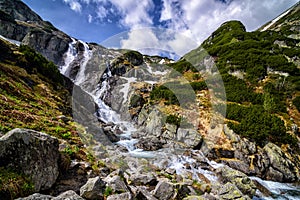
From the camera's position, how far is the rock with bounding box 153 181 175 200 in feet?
28.2

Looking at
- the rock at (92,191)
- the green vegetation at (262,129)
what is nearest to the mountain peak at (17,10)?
the green vegetation at (262,129)

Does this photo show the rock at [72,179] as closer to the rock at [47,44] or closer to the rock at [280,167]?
the rock at [280,167]

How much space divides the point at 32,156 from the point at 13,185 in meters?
1.19

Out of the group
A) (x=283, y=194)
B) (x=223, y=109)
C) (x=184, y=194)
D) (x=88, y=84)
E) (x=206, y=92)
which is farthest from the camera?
(x=88, y=84)

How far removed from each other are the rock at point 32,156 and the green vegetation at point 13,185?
8.2 inches

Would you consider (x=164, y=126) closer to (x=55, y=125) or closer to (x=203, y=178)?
(x=203, y=178)

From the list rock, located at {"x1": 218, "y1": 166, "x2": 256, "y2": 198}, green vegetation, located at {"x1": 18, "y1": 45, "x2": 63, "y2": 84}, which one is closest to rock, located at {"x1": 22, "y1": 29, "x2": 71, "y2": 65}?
green vegetation, located at {"x1": 18, "y1": 45, "x2": 63, "y2": 84}

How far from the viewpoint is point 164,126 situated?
25703mm

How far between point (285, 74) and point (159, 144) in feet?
90.6

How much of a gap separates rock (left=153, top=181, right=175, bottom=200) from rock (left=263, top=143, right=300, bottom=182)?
45.9 ft

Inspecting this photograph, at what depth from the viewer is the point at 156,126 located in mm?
26688

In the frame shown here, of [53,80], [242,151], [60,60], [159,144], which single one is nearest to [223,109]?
[242,151]

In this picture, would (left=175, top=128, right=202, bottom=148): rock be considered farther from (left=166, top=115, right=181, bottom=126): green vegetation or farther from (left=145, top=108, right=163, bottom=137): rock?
(left=145, top=108, right=163, bottom=137): rock

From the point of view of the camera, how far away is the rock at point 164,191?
860cm
